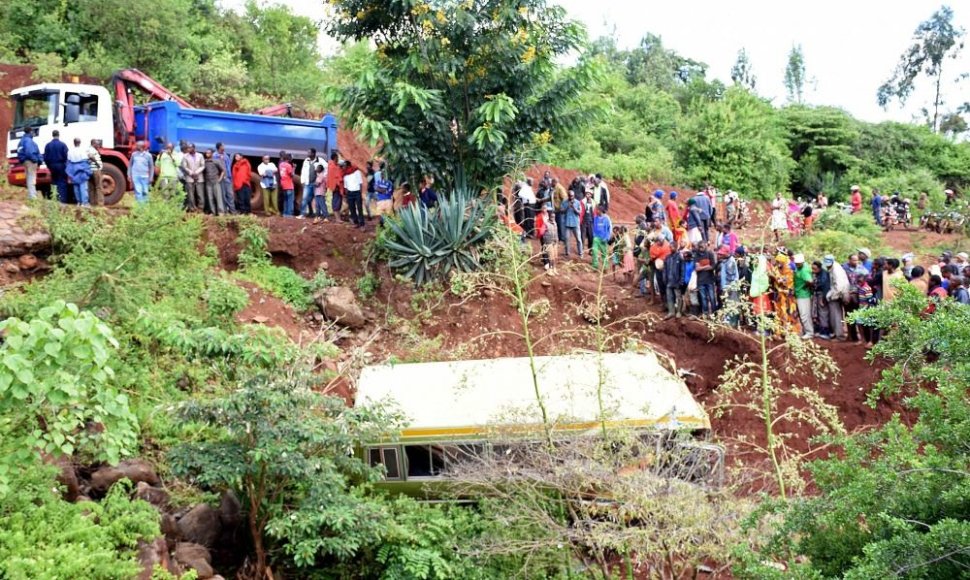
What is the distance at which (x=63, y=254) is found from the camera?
48.9 ft

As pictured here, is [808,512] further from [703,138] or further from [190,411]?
[703,138]

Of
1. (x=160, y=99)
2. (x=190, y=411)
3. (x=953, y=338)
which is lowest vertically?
(x=190, y=411)

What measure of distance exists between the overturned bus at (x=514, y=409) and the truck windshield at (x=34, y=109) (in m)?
9.34

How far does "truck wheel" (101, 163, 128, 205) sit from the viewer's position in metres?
17.6

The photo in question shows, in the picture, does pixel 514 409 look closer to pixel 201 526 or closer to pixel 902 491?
pixel 201 526

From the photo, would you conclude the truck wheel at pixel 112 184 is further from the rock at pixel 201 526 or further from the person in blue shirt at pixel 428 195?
the rock at pixel 201 526

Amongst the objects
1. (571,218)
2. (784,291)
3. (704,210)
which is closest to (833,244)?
(704,210)

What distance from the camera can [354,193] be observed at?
17.8 m

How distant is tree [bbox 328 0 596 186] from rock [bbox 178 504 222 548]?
24.0 feet

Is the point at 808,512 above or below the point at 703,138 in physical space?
below

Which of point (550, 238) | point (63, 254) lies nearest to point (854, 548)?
point (550, 238)

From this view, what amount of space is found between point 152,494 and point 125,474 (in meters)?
0.39

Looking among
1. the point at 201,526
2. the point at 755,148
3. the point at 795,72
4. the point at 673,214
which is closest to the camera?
the point at 201,526

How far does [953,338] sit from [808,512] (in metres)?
→ 1.69
